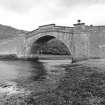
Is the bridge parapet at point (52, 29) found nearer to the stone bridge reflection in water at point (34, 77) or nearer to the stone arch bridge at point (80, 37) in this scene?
the stone arch bridge at point (80, 37)

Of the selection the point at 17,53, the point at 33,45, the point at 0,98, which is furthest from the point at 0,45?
the point at 0,98

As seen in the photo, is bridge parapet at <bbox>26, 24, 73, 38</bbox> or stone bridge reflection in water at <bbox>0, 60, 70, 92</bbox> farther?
bridge parapet at <bbox>26, 24, 73, 38</bbox>

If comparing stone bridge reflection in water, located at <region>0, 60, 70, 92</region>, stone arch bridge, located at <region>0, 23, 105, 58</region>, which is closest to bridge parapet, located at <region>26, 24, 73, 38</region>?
stone arch bridge, located at <region>0, 23, 105, 58</region>

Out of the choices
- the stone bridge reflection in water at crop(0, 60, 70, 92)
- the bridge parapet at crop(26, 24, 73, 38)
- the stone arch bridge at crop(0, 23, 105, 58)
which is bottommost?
the stone bridge reflection in water at crop(0, 60, 70, 92)

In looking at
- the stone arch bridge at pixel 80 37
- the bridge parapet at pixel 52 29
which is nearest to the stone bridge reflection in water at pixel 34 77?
the stone arch bridge at pixel 80 37

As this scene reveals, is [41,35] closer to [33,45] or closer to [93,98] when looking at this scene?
[33,45]

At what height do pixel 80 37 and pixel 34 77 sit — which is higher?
pixel 80 37

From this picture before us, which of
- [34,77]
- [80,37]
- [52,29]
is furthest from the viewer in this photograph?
[52,29]

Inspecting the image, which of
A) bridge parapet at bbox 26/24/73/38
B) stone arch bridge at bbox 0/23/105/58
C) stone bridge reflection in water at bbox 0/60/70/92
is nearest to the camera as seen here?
stone bridge reflection in water at bbox 0/60/70/92

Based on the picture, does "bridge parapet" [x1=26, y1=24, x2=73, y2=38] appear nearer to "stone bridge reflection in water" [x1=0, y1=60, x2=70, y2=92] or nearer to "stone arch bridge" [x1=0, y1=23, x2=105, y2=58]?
"stone arch bridge" [x1=0, y1=23, x2=105, y2=58]

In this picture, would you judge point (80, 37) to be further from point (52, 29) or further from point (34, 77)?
point (34, 77)

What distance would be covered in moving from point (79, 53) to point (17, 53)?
23340 millimetres

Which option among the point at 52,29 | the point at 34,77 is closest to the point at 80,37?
the point at 52,29

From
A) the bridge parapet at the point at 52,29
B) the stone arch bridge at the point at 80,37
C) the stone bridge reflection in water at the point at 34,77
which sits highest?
the bridge parapet at the point at 52,29
